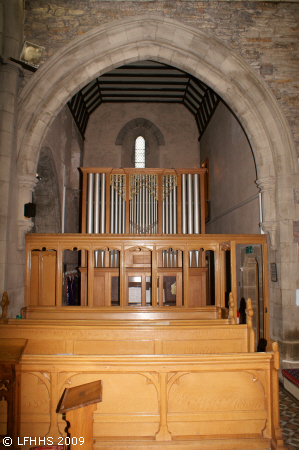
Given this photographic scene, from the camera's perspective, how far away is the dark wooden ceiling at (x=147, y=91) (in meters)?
10.6

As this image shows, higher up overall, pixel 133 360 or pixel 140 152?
pixel 140 152

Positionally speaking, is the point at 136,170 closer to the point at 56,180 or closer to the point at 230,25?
the point at 56,180

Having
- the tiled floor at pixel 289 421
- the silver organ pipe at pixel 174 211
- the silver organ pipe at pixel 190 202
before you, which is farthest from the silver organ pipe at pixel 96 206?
the tiled floor at pixel 289 421

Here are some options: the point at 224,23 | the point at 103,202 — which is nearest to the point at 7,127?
the point at 103,202

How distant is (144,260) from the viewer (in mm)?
8648

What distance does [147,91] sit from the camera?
1203 cm

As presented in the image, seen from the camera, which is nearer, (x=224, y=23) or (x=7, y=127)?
(x=7, y=127)

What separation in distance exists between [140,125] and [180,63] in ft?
20.5

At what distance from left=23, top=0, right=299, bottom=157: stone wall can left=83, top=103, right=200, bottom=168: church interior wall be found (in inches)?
243

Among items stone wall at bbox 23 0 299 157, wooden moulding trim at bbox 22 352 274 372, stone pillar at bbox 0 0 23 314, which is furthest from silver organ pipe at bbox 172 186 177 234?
wooden moulding trim at bbox 22 352 274 372

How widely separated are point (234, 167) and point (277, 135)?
248 centimetres

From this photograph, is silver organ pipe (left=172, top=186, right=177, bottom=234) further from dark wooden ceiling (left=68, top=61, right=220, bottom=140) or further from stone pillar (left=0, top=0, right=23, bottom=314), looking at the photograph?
stone pillar (left=0, top=0, right=23, bottom=314)

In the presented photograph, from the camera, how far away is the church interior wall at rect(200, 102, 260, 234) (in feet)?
24.5

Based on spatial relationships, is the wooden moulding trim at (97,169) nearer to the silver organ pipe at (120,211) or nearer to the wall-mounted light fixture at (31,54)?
the silver organ pipe at (120,211)
